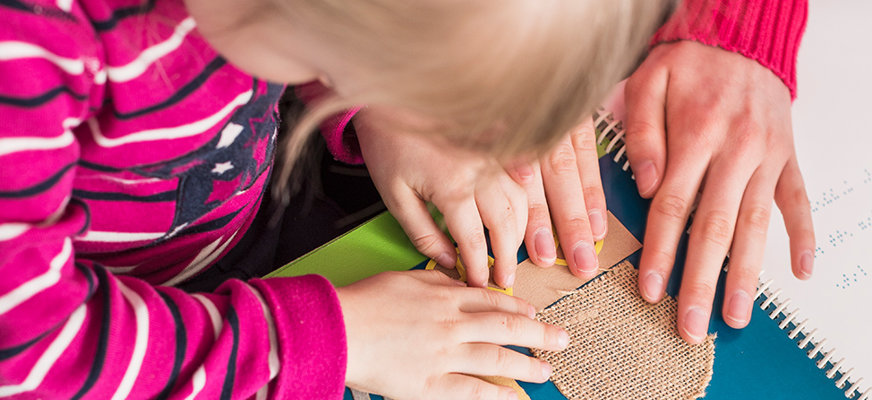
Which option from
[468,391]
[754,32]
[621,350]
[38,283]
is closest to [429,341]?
[468,391]

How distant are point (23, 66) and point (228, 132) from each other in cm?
15

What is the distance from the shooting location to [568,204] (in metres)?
0.55

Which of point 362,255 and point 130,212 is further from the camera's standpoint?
point 362,255

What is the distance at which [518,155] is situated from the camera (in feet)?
1.15

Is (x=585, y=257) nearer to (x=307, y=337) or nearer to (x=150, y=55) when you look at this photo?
(x=307, y=337)

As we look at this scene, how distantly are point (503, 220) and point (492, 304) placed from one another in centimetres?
7

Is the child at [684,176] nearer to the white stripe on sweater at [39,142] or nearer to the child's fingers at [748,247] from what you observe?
the child's fingers at [748,247]

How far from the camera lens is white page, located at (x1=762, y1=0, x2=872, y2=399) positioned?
60cm

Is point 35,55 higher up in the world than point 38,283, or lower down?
higher up

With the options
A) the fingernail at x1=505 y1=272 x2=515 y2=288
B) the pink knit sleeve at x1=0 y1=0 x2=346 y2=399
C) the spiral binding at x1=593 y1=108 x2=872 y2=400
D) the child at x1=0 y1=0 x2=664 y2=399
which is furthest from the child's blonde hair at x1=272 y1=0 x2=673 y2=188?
the spiral binding at x1=593 y1=108 x2=872 y2=400

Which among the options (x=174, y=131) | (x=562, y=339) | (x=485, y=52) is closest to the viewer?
(x=485, y=52)

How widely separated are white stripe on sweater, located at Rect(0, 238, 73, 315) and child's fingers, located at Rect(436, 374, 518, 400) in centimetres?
25

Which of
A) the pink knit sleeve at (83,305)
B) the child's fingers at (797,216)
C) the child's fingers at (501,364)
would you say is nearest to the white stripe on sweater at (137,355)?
the pink knit sleeve at (83,305)

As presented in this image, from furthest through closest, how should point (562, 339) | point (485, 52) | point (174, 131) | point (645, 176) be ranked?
point (645, 176)
point (562, 339)
point (174, 131)
point (485, 52)
